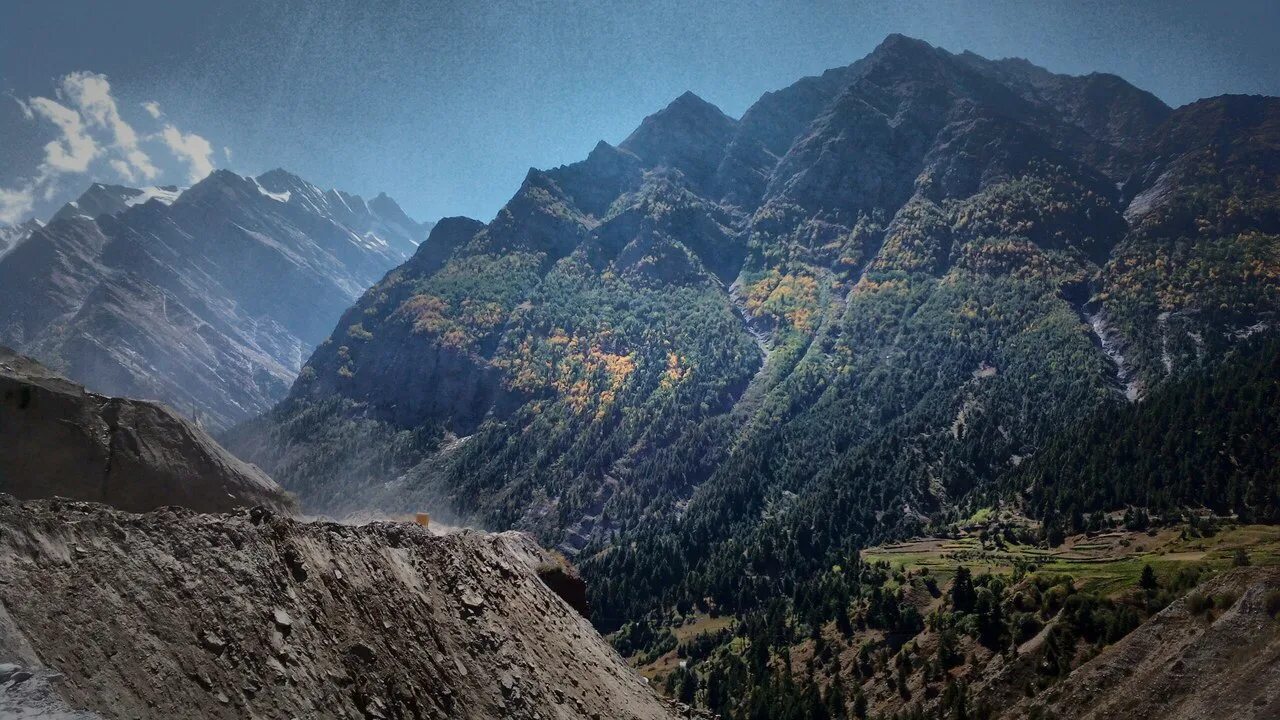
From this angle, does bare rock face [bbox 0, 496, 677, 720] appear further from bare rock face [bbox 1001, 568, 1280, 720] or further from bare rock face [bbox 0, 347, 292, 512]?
bare rock face [bbox 1001, 568, 1280, 720]

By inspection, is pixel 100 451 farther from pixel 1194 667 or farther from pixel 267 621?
pixel 1194 667

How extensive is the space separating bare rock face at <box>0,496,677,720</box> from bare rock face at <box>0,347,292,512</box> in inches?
520

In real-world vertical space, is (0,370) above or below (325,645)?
below

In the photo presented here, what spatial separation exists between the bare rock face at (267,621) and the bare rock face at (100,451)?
520 inches

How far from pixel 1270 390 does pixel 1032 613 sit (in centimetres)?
9733

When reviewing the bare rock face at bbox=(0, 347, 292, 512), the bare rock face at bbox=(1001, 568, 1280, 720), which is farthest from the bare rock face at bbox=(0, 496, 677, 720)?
the bare rock face at bbox=(1001, 568, 1280, 720)

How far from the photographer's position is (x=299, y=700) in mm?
21844

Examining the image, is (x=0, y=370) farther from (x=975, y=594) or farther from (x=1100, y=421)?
(x=1100, y=421)

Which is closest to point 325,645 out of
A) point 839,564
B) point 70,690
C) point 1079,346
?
point 70,690

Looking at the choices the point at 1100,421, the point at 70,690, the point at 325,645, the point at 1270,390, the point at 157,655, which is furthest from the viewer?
the point at 1100,421

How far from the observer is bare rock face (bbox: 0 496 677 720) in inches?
728

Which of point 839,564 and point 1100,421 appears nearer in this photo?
point 839,564

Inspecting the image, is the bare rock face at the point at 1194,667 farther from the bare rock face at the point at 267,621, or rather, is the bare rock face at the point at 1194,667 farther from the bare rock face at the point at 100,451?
the bare rock face at the point at 100,451

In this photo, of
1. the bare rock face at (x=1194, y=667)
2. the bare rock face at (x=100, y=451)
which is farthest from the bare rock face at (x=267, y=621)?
the bare rock face at (x=1194, y=667)
